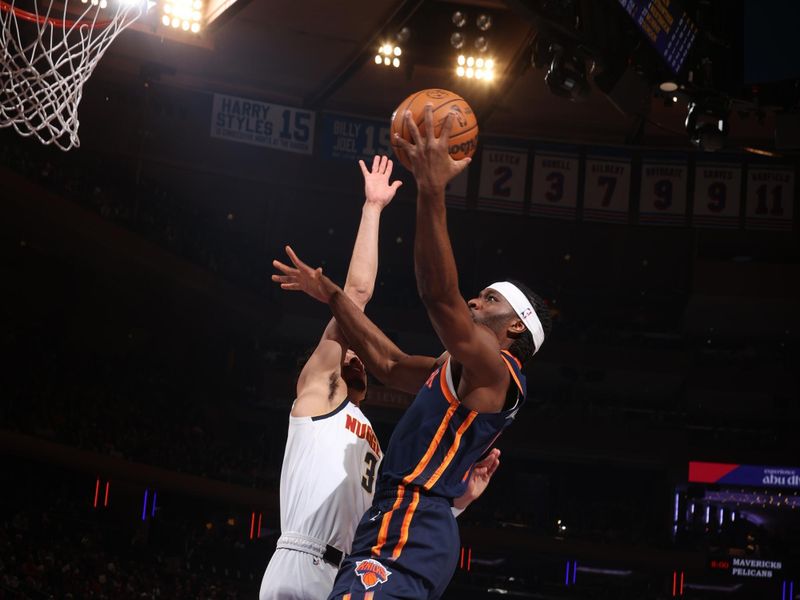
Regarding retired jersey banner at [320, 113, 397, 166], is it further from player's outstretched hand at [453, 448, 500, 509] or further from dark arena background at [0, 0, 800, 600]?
player's outstretched hand at [453, 448, 500, 509]

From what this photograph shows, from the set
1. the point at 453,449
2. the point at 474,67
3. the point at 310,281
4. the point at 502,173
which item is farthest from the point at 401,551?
the point at 502,173

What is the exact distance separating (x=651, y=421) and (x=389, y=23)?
1270 cm

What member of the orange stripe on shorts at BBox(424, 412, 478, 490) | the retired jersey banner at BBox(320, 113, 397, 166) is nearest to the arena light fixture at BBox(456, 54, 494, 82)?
the retired jersey banner at BBox(320, 113, 397, 166)

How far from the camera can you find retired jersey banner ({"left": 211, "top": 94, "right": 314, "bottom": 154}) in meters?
19.5

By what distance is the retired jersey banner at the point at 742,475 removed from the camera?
2369 cm

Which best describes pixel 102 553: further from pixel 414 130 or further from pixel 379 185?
pixel 414 130

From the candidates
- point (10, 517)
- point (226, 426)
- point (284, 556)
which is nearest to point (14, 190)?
point (10, 517)

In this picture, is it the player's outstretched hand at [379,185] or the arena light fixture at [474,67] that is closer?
the player's outstretched hand at [379,185]

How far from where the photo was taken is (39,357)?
18438mm

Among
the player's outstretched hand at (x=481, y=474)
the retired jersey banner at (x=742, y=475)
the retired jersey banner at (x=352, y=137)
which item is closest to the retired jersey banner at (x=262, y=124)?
the retired jersey banner at (x=352, y=137)

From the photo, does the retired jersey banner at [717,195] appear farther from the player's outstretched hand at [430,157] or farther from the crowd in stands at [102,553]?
Answer: the player's outstretched hand at [430,157]

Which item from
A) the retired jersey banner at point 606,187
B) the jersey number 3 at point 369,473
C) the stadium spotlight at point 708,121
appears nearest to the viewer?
the jersey number 3 at point 369,473

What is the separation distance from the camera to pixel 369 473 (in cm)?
413

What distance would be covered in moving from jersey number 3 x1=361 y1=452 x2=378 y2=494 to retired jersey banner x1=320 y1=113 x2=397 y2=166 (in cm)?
1559
